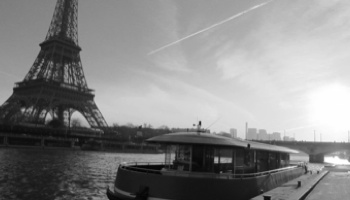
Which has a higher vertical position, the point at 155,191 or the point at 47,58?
the point at 47,58

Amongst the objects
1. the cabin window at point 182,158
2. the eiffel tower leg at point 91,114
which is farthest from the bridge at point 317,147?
the cabin window at point 182,158

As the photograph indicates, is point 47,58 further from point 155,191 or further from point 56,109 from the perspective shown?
point 155,191

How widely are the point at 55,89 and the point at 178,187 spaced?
113166 mm

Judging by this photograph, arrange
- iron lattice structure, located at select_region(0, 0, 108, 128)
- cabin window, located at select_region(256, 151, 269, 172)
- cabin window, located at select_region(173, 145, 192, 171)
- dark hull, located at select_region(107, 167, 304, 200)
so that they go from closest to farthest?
1. dark hull, located at select_region(107, 167, 304, 200)
2. cabin window, located at select_region(173, 145, 192, 171)
3. cabin window, located at select_region(256, 151, 269, 172)
4. iron lattice structure, located at select_region(0, 0, 108, 128)

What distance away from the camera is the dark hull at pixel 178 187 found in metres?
16.0

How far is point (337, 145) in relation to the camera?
11838 cm

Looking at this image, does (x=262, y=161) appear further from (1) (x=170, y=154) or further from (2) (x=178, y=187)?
(2) (x=178, y=187)

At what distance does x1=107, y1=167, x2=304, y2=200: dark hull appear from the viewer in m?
16.0

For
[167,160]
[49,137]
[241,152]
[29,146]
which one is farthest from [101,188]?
[49,137]

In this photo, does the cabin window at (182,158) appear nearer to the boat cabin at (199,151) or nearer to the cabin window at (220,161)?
the boat cabin at (199,151)

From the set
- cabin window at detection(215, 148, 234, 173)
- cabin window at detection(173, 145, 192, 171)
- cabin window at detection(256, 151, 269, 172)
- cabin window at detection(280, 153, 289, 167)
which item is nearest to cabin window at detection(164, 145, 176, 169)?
cabin window at detection(173, 145, 192, 171)

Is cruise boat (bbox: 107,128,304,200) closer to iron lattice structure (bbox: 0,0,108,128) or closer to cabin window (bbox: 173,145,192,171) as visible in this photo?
cabin window (bbox: 173,145,192,171)

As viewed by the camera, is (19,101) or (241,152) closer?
(241,152)

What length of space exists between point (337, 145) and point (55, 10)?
132m
